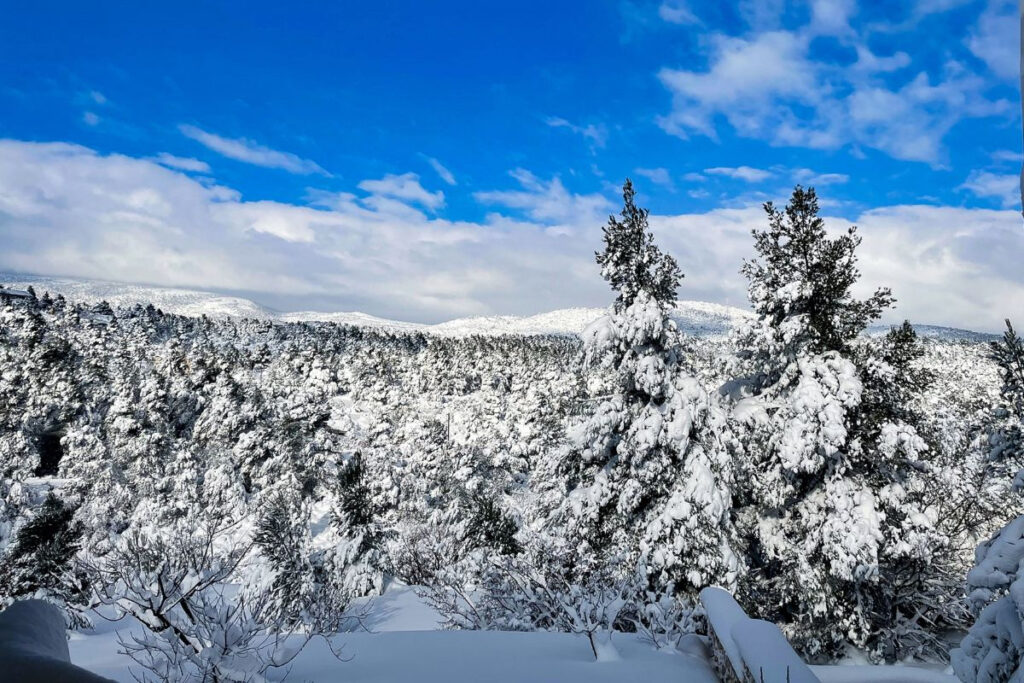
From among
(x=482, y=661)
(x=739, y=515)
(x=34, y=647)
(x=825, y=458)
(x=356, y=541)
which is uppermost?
(x=34, y=647)

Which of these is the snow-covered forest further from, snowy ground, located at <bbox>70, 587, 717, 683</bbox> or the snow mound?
the snow mound

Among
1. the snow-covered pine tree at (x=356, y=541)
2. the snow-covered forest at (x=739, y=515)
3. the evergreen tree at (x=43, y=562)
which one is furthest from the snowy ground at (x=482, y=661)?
the snow-covered pine tree at (x=356, y=541)

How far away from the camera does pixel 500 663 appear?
335 inches

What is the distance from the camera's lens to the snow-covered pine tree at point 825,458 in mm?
11977

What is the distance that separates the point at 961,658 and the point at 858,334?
10.8 metres

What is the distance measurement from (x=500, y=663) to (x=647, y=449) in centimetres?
587

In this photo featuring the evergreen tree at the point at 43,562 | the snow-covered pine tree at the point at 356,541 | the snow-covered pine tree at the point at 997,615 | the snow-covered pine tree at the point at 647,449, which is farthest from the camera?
the snow-covered pine tree at the point at 356,541

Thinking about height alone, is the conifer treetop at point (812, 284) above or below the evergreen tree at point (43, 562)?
above

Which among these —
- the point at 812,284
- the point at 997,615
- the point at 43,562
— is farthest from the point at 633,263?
the point at 43,562

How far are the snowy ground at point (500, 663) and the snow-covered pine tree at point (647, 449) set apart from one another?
2779mm

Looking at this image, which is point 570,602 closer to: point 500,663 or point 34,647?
point 500,663

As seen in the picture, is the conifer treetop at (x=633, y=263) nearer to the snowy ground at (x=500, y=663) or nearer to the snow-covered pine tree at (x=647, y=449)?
the snow-covered pine tree at (x=647, y=449)

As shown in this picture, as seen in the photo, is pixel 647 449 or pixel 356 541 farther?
pixel 356 541

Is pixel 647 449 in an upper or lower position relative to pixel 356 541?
upper
